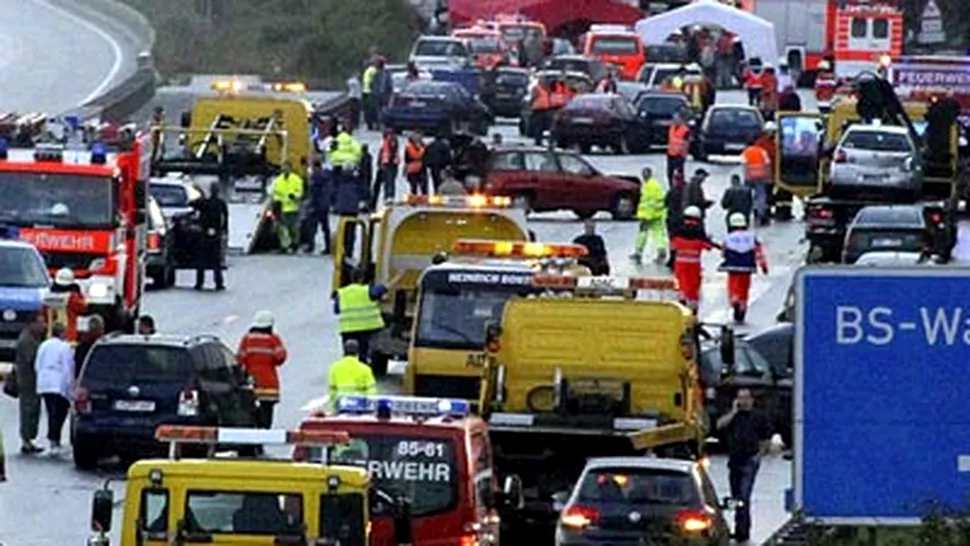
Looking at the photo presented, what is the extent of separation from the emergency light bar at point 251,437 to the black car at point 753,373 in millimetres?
10598

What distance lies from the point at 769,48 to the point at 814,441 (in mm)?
71167

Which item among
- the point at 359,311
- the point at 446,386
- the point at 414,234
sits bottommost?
the point at 359,311

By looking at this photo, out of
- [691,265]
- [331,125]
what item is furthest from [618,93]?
[691,265]

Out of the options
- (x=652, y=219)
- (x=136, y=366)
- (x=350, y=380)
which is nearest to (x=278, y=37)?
(x=652, y=219)

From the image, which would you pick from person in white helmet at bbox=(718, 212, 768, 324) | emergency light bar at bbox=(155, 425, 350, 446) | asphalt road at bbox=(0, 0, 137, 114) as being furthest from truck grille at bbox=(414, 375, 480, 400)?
asphalt road at bbox=(0, 0, 137, 114)

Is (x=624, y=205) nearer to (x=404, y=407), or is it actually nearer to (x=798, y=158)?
(x=798, y=158)

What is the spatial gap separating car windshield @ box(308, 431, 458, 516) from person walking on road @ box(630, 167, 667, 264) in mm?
26220

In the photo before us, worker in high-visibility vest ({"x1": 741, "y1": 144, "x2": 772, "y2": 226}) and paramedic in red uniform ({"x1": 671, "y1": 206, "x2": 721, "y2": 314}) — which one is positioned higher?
paramedic in red uniform ({"x1": 671, "y1": 206, "x2": 721, "y2": 314})

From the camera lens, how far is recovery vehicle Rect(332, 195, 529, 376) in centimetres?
3991

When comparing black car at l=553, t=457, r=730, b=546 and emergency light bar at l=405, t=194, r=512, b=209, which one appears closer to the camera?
black car at l=553, t=457, r=730, b=546

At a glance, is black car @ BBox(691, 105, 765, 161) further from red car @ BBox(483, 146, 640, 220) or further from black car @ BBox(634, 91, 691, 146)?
red car @ BBox(483, 146, 640, 220)

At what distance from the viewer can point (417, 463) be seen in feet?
81.4

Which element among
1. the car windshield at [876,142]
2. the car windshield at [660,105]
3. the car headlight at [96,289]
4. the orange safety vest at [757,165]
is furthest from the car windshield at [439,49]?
the car headlight at [96,289]

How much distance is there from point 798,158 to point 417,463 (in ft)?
110
